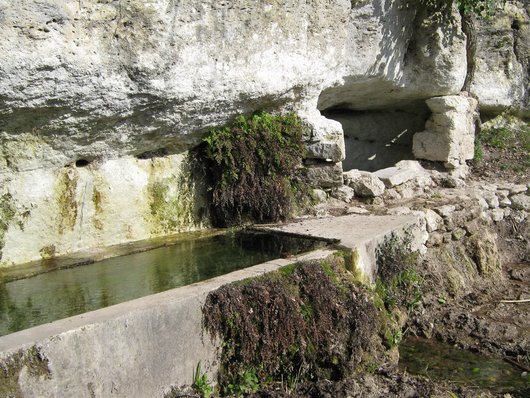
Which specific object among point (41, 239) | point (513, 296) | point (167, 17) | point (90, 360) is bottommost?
point (513, 296)

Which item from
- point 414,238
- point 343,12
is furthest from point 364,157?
point 414,238

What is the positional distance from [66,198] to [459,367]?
138 inches

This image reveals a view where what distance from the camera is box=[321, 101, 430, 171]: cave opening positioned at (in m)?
9.16

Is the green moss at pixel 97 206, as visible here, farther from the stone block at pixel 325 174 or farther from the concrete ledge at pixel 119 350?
the stone block at pixel 325 174

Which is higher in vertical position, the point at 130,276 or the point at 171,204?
the point at 171,204

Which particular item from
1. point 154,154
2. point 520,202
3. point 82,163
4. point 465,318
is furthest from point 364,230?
point 520,202

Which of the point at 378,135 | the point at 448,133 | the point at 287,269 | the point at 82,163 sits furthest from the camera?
the point at 378,135

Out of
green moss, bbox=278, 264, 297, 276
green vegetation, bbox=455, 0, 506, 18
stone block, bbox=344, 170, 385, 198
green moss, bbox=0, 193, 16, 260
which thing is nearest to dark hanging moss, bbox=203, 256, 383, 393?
green moss, bbox=278, 264, 297, 276

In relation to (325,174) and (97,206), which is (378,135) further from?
(97,206)

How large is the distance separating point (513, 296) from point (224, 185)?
9.92 ft

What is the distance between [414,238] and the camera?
5.98 meters

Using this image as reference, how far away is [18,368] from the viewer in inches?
122

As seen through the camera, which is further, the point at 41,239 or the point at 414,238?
the point at 414,238

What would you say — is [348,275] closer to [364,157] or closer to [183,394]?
[183,394]
